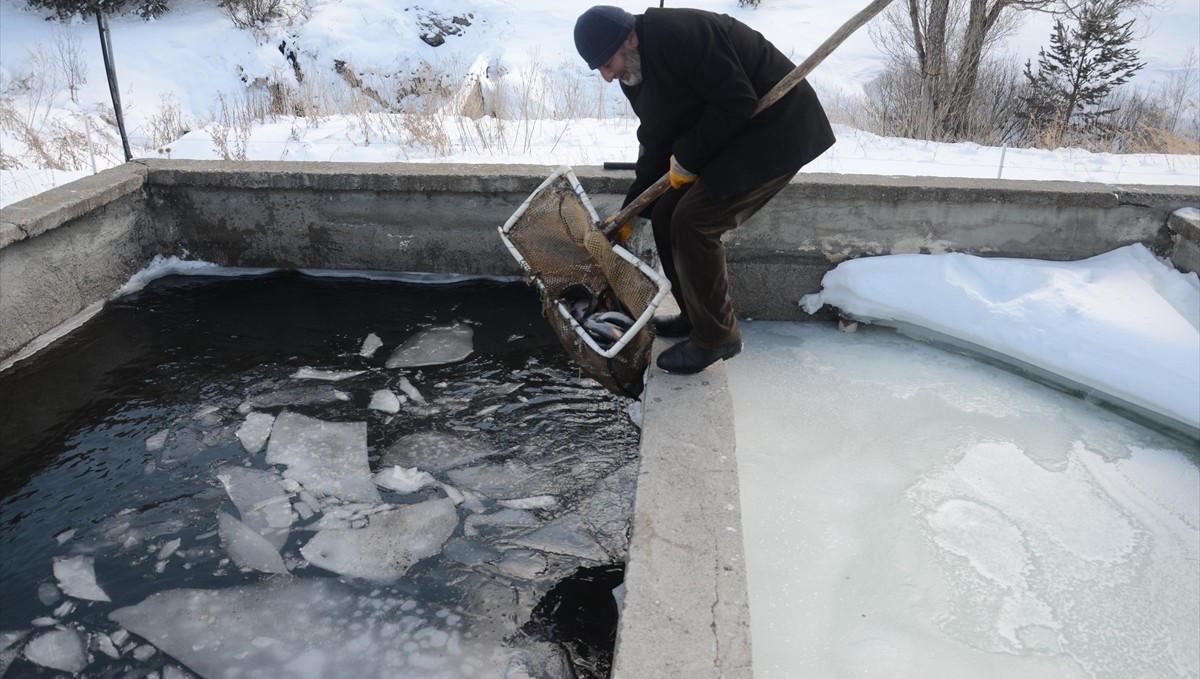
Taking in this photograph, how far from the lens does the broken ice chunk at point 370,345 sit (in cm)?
396

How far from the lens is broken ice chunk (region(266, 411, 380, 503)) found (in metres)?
3.05

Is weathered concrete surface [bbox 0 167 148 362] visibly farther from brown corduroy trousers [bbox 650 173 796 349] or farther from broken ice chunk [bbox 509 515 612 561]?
brown corduroy trousers [bbox 650 173 796 349]

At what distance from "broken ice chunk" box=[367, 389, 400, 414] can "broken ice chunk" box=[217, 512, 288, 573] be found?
802mm

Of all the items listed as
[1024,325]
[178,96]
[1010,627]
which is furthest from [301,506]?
[178,96]

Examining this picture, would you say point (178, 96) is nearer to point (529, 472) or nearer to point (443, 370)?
point (443, 370)

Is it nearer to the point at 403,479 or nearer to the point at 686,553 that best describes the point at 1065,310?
the point at 686,553

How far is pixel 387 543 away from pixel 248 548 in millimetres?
460

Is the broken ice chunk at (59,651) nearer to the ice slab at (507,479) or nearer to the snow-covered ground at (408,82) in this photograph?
the ice slab at (507,479)

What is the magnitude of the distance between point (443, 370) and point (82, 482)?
4.80 ft

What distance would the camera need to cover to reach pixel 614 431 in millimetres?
3369

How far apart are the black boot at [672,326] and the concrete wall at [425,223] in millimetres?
979

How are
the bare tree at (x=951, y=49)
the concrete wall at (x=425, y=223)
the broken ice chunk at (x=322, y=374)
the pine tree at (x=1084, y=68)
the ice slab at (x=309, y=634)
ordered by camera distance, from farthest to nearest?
the pine tree at (x=1084, y=68) → the bare tree at (x=951, y=49) → the concrete wall at (x=425, y=223) → the broken ice chunk at (x=322, y=374) → the ice slab at (x=309, y=634)

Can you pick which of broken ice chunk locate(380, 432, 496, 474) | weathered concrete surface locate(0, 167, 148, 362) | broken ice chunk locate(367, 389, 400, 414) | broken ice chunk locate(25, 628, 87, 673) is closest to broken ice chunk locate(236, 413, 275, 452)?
broken ice chunk locate(367, 389, 400, 414)

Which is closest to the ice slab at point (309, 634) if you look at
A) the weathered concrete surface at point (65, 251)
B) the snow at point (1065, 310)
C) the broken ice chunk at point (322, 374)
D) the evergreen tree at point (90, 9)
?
the broken ice chunk at point (322, 374)
